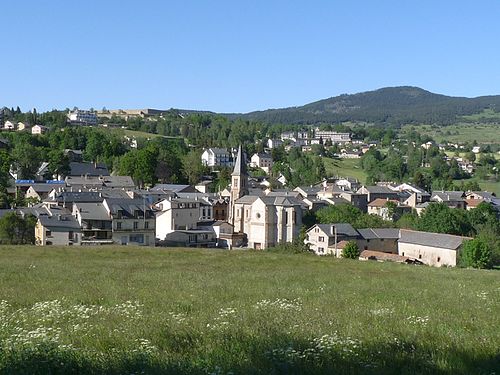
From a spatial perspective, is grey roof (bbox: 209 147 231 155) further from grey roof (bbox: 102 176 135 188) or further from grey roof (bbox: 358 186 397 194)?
grey roof (bbox: 102 176 135 188)

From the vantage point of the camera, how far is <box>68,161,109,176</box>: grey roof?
363 ft

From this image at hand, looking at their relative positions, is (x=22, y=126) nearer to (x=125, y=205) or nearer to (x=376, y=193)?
(x=376, y=193)

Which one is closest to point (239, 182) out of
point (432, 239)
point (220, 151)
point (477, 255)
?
point (432, 239)

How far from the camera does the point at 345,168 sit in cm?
17338

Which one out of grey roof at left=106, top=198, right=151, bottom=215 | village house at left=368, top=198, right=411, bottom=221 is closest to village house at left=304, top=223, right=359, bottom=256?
Answer: grey roof at left=106, top=198, right=151, bottom=215

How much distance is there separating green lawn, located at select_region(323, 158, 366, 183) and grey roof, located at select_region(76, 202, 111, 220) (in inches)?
3612

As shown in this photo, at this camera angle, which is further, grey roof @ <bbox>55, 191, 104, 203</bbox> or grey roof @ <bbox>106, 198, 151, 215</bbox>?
grey roof @ <bbox>55, 191, 104, 203</bbox>

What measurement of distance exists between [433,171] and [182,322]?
151 metres

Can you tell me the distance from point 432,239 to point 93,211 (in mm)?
33407

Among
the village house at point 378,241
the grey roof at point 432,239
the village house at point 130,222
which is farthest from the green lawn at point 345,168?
the village house at point 130,222

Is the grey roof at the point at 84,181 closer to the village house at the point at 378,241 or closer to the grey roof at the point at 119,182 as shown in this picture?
the grey roof at the point at 119,182

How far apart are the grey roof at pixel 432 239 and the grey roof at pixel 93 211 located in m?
30.5

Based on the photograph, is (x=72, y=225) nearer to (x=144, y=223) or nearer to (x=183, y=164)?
(x=144, y=223)

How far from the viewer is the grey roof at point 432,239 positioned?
6212cm
